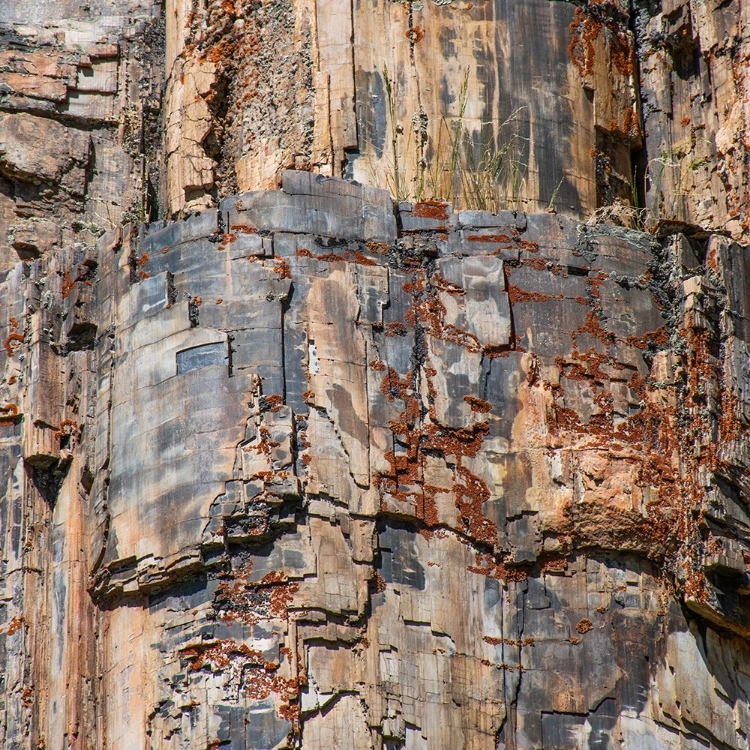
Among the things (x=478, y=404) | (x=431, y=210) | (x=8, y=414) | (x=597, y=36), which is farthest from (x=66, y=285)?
(x=597, y=36)

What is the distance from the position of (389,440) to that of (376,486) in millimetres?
322

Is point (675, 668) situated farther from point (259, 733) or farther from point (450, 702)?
point (259, 733)

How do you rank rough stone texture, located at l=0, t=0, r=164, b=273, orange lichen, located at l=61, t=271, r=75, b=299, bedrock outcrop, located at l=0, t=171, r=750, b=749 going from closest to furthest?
bedrock outcrop, located at l=0, t=171, r=750, b=749
orange lichen, located at l=61, t=271, r=75, b=299
rough stone texture, located at l=0, t=0, r=164, b=273

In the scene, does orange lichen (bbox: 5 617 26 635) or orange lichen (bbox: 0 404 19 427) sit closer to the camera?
orange lichen (bbox: 5 617 26 635)

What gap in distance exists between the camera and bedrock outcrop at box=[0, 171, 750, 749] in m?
12.3

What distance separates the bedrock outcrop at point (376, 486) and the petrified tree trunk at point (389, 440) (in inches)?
0.7

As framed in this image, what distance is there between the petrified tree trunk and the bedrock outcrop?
0.06 feet

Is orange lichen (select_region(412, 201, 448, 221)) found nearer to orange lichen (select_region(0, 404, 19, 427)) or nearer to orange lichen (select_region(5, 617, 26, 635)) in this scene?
orange lichen (select_region(0, 404, 19, 427))

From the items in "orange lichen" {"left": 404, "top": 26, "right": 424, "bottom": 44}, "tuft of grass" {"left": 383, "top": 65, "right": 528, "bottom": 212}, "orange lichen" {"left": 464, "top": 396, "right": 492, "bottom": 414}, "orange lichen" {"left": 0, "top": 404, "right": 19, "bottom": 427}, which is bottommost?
"orange lichen" {"left": 464, "top": 396, "right": 492, "bottom": 414}

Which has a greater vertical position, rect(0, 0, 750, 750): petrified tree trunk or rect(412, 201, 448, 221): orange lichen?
rect(412, 201, 448, 221): orange lichen

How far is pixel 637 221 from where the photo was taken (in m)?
14.3

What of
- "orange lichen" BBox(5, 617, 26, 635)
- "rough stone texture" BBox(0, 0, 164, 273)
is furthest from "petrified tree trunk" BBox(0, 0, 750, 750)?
"rough stone texture" BBox(0, 0, 164, 273)

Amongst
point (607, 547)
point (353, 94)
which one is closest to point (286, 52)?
point (353, 94)

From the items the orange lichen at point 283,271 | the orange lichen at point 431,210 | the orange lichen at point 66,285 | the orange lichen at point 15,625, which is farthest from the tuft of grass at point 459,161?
the orange lichen at point 15,625
